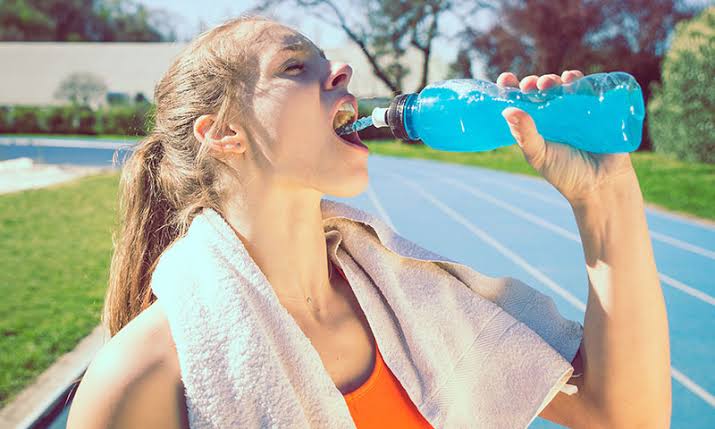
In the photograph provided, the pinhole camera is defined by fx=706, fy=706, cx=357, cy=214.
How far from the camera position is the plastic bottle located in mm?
1514

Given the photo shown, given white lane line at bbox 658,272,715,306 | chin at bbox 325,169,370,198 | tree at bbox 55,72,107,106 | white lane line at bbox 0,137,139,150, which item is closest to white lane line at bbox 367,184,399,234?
white lane line at bbox 658,272,715,306

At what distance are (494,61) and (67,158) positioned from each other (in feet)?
→ 50.7

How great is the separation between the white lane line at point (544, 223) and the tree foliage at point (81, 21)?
45.4 m

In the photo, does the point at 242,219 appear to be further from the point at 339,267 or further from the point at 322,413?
the point at 322,413

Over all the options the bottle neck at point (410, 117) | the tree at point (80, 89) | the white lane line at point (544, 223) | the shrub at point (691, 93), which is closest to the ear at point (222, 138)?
the bottle neck at point (410, 117)

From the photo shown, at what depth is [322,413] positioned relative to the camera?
53.9 inches

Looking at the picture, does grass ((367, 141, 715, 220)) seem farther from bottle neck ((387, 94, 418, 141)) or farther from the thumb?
the thumb

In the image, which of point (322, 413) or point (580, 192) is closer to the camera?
point (322, 413)

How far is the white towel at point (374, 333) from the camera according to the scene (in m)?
1.27

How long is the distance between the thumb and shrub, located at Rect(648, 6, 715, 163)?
1499cm

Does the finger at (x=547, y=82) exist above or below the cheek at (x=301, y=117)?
below

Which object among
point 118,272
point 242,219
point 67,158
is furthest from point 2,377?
point 67,158

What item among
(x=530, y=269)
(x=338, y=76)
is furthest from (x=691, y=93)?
(x=338, y=76)

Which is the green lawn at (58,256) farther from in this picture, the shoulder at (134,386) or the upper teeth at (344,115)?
the shoulder at (134,386)
